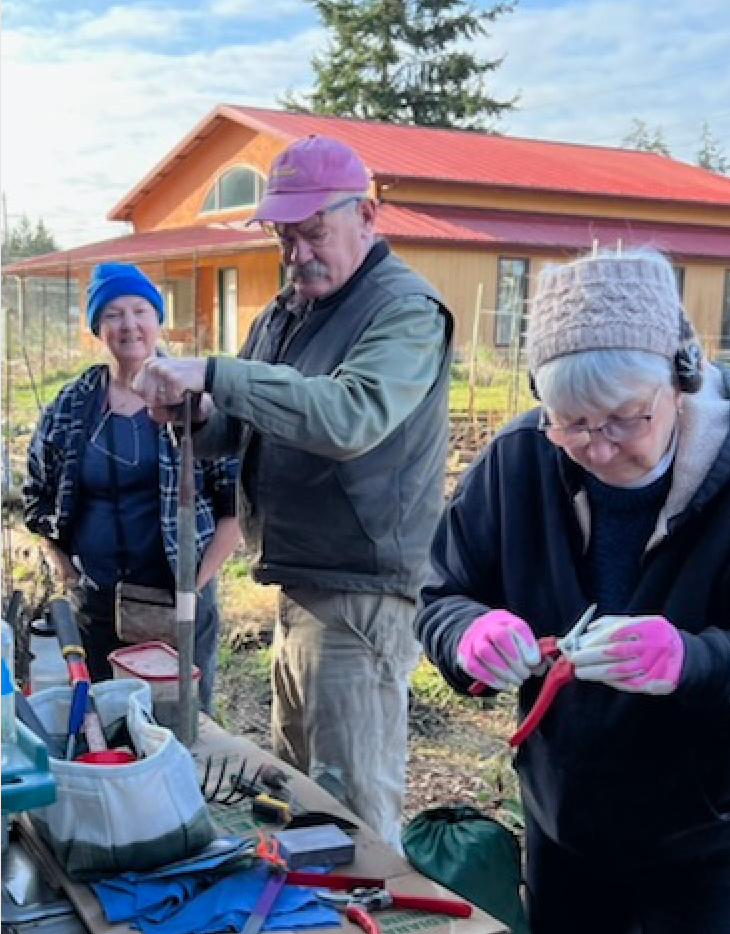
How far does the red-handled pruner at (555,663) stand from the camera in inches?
58.3

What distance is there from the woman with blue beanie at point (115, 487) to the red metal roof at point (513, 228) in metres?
13.7

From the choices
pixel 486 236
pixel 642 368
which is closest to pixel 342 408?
pixel 642 368

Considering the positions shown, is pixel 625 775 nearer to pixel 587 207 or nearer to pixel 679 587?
pixel 679 587

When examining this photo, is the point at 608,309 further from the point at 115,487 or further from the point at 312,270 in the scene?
the point at 115,487

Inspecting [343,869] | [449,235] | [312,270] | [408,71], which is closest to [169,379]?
[312,270]

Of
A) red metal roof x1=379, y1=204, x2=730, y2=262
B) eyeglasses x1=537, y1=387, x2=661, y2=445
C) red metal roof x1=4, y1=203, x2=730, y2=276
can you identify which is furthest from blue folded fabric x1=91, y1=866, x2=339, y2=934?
red metal roof x1=379, y1=204, x2=730, y2=262

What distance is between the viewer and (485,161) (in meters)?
19.4

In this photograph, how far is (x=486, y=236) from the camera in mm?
17516

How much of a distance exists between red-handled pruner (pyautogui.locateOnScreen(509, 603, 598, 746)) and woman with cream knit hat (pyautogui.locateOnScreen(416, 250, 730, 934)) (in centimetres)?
2

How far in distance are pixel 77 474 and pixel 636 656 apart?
1.66 metres

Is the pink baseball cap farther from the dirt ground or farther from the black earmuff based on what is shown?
the dirt ground

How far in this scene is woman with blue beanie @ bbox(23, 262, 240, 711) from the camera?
2.61 metres

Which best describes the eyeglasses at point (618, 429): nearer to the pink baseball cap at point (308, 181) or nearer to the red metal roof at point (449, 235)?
the pink baseball cap at point (308, 181)

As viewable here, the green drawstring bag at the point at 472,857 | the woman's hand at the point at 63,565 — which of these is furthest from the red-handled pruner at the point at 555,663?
the woman's hand at the point at 63,565
